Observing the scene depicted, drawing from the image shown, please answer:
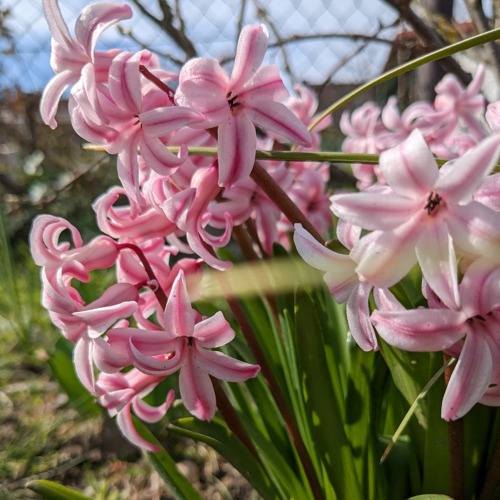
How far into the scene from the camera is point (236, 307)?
26.7 inches

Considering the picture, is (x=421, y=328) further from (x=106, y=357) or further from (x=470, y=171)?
(x=106, y=357)

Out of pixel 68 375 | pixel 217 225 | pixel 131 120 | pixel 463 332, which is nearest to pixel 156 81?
pixel 131 120

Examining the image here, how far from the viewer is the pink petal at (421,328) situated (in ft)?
1.45

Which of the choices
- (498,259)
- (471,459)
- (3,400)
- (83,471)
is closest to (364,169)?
(471,459)

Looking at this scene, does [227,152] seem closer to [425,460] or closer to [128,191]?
[128,191]

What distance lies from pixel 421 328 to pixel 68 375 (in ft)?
3.60

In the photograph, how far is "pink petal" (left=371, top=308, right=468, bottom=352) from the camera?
17.5 inches

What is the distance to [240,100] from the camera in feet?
1.90

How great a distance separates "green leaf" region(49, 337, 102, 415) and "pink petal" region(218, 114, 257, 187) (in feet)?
2.97

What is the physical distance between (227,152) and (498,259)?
0.25m

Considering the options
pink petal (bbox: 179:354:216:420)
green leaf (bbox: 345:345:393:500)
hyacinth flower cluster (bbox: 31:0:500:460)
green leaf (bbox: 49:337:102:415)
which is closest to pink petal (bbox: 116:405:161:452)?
hyacinth flower cluster (bbox: 31:0:500:460)

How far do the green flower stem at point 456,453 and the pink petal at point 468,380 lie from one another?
10cm

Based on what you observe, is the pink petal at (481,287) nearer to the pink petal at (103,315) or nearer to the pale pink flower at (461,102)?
the pink petal at (103,315)

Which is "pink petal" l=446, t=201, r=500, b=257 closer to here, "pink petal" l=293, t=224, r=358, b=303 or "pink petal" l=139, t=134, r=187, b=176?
"pink petal" l=293, t=224, r=358, b=303
